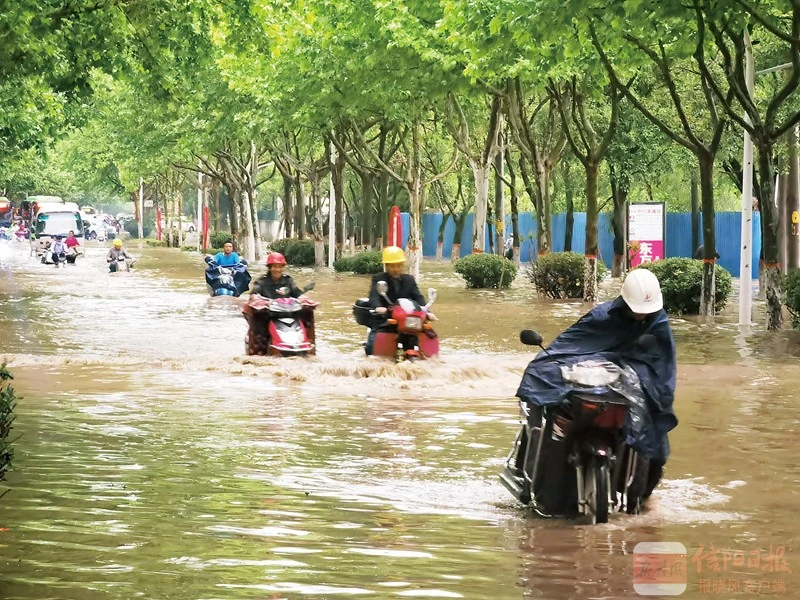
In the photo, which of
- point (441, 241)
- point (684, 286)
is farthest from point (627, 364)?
point (441, 241)

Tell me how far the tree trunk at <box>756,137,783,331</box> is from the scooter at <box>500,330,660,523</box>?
14.4 metres

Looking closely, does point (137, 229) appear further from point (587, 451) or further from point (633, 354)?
point (587, 451)

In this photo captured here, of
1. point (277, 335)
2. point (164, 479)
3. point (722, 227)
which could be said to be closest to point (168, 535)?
point (164, 479)

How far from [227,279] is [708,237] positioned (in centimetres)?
1111

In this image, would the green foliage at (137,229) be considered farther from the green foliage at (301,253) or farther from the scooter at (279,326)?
the scooter at (279,326)

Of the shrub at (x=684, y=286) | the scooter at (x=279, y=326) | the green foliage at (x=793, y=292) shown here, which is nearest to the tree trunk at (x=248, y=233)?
the shrub at (x=684, y=286)

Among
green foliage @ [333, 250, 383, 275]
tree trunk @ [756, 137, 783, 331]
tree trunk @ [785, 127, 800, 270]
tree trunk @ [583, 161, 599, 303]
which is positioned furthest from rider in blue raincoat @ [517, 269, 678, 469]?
green foliage @ [333, 250, 383, 275]

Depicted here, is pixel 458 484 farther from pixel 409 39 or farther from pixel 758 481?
pixel 409 39

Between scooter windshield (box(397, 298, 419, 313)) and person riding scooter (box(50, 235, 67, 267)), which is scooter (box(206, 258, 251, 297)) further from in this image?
person riding scooter (box(50, 235, 67, 267))

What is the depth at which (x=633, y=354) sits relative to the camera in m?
7.89

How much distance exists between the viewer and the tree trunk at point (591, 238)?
29.5 meters

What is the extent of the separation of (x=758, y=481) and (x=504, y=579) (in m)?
3.57

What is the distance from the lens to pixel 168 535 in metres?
7.21

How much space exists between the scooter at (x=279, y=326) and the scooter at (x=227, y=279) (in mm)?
12897
